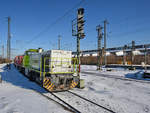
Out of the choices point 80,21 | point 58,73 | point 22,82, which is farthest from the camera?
point 22,82

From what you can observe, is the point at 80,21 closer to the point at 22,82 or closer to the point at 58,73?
the point at 58,73

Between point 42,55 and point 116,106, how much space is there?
607 cm

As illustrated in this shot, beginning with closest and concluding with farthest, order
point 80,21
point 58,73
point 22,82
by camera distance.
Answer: point 58,73
point 80,21
point 22,82

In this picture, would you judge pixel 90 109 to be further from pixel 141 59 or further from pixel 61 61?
pixel 141 59

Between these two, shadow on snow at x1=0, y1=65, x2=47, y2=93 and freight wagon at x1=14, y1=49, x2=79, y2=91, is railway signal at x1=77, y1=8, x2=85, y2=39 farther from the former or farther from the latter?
shadow on snow at x1=0, y1=65, x2=47, y2=93

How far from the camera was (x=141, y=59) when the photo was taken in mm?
30812

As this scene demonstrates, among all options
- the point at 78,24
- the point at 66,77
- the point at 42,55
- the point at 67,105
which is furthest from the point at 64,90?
the point at 78,24

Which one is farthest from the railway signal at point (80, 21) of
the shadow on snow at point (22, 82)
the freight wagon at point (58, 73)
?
the shadow on snow at point (22, 82)

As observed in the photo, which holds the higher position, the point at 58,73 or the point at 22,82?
the point at 58,73

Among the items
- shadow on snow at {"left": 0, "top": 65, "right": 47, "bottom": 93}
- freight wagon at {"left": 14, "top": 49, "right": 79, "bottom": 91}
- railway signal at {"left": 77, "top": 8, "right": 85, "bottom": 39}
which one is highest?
railway signal at {"left": 77, "top": 8, "right": 85, "bottom": 39}

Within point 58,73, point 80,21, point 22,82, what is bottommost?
point 22,82

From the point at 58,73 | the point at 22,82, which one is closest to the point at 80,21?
the point at 58,73

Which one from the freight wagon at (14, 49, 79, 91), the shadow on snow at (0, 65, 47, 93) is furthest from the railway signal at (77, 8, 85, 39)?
the shadow on snow at (0, 65, 47, 93)

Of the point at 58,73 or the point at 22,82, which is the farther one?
the point at 22,82
